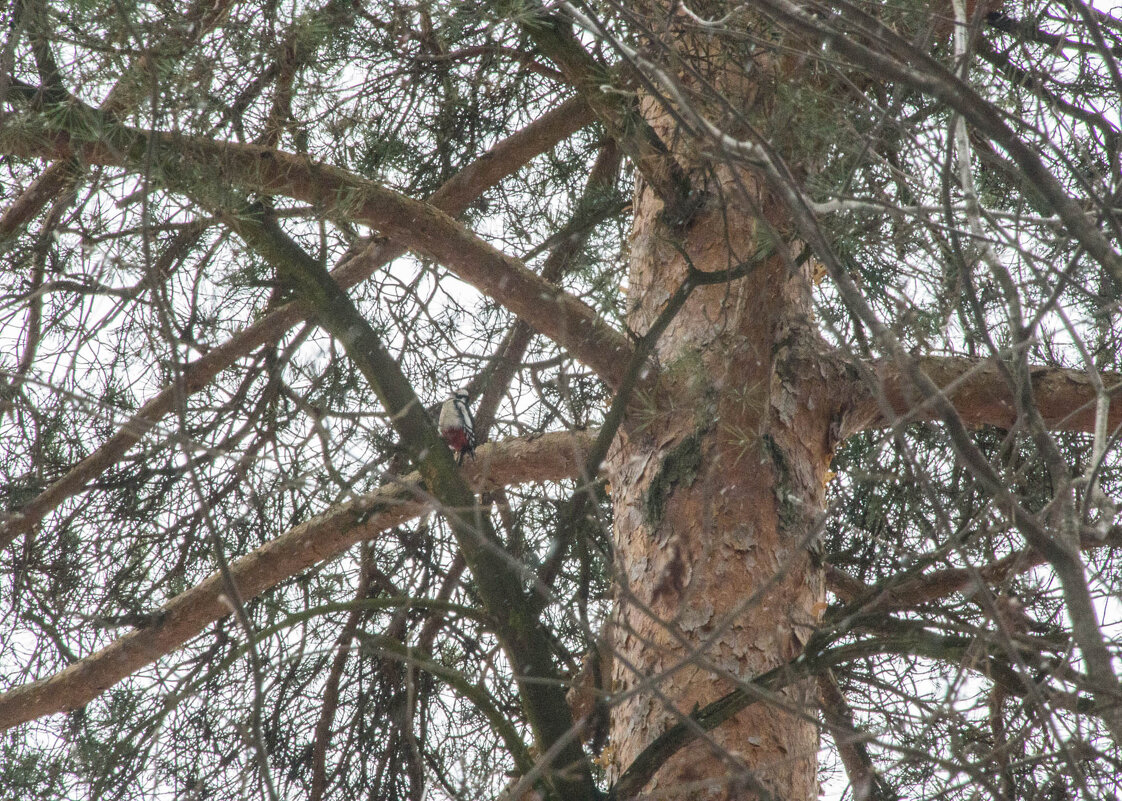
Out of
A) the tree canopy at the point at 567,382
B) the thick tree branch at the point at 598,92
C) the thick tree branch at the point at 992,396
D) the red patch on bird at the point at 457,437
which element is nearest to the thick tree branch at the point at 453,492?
the tree canopy at the point at 567,382

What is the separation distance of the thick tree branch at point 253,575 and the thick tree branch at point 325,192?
14.2 inches

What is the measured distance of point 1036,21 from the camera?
91.0 inches

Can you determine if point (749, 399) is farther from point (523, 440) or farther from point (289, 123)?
point (289, 123)

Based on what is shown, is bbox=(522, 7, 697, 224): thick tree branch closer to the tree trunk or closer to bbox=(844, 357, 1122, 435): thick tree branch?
the tree trunk

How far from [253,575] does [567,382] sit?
1.64 meters

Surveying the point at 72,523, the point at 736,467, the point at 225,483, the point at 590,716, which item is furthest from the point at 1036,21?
the point at 72,523

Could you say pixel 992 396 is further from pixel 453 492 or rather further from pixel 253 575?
pixel 253 575

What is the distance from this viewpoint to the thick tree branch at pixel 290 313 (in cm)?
271

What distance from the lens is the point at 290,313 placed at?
300 cm

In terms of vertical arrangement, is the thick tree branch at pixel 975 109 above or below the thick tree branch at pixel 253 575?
below

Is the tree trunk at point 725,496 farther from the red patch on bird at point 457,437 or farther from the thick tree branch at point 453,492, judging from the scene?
the red patch on bird at point 457,437

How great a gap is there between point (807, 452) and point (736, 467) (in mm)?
214

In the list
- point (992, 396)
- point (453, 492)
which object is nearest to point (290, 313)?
point (453, 492)

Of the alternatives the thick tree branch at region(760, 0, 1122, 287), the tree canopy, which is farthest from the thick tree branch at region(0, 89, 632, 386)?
the thick tree branch at region(760, 0, 1122, 287)
